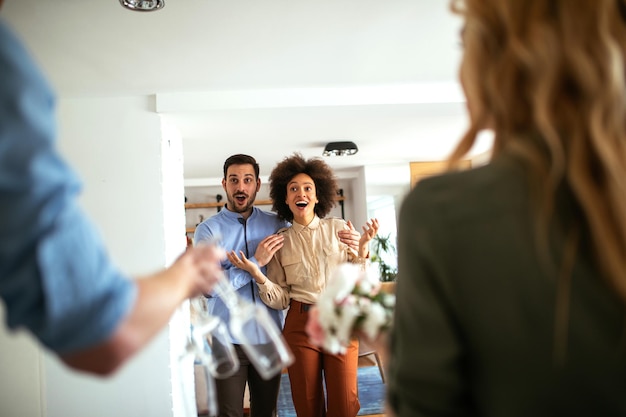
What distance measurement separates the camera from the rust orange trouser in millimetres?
2559

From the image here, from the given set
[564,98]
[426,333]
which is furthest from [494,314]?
[564,98]

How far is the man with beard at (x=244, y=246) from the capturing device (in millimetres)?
2657

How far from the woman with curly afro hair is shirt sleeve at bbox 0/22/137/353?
2.04 metres

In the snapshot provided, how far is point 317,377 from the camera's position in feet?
8.54

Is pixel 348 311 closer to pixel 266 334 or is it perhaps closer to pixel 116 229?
pixel 266 334

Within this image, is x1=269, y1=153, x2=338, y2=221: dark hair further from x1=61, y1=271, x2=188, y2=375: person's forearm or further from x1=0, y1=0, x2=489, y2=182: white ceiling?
x1=61, y1=271, x2=188, y2=375: person's forearm

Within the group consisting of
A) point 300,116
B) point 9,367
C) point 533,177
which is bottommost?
point 9,367

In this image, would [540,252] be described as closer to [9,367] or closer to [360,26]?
[360,26]

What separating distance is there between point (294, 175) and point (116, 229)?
1208 millimetres

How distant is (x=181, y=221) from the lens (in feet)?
13.0

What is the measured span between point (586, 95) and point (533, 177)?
111mm

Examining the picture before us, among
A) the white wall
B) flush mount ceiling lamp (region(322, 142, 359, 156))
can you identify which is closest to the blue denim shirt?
the white wall

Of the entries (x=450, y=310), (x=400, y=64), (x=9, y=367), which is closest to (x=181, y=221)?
(x=9, y=367)

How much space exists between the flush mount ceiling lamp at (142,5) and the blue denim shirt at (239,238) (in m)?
1.13
